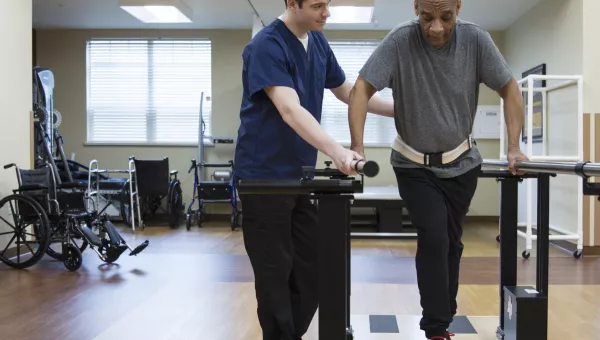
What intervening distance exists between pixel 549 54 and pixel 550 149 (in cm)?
105

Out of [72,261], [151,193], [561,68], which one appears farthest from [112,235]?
[561,68]

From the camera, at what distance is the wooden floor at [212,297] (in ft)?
8.91

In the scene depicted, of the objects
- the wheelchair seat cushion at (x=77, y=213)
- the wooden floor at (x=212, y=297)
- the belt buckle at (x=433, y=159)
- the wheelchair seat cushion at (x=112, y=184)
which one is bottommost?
the wooden floor at (x=212, y=297)

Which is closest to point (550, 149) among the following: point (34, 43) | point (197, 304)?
point (197, 304)

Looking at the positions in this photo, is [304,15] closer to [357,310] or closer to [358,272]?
[357,310]

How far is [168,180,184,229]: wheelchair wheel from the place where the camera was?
7324mm

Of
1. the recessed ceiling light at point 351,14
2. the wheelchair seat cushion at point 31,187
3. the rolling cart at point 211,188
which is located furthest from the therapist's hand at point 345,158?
the rolling cart at point 211,188

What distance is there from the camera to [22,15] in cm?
522

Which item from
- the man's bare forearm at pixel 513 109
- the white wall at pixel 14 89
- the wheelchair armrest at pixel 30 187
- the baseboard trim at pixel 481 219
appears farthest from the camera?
the baseboard trim at pixel 481 219

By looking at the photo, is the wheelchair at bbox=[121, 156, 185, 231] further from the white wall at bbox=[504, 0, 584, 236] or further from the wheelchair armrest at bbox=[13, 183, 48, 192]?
the white wall at bbox=[504, 0, 584, 236]

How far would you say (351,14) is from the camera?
21.3ft

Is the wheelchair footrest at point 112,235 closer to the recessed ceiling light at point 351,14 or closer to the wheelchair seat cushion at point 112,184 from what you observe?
the wheelchair seat cushion at point 112,184

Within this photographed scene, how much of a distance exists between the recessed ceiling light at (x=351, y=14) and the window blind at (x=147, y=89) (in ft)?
7.66

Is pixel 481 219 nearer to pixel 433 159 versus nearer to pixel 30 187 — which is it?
pixel 30 187
